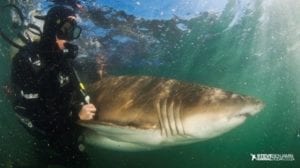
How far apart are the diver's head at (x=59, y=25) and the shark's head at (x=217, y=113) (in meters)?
2.63

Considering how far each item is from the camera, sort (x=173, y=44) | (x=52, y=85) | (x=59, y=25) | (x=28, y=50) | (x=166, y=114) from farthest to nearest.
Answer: (x=173, y=44), (x=59, y=25), (x=52, y=85), (x=28, y=50), (x=166, y=114)

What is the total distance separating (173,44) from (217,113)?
10.6 meters

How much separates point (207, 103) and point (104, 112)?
1.93 meters

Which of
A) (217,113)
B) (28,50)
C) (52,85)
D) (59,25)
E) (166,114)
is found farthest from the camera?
(59,25)

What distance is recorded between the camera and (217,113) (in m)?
4.87

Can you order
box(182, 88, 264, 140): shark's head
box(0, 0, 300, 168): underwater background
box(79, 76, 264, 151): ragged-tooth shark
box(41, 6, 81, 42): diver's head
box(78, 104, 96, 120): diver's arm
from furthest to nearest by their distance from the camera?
box(0, 0, 300, 168): underwater background
box(41, 6, 81, 42): diver's head
box(78, 104, 96, 120): diver's arm
box(79, 76, 264, 151): ragged-tooth shark
box(182, 88, 264, 140): shark's head

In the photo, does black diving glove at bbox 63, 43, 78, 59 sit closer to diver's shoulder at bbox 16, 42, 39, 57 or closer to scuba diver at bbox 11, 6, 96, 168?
scuba diver at bbox 11, 6, 96, 168

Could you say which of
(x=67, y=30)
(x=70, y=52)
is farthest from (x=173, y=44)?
(x=70, y=52)

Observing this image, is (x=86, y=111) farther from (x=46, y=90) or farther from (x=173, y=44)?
(x=173, y=44)

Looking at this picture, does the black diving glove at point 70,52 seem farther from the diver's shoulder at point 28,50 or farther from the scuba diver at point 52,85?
the diver's shoulder at point 28,50

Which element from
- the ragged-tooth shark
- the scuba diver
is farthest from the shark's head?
the scuba diver

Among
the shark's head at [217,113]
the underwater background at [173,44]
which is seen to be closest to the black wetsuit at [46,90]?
the shark's head at [217,113]

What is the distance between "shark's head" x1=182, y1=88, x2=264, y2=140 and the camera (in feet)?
15.6

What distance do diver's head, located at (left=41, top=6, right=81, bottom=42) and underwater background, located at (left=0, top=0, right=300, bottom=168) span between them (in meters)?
3.07
